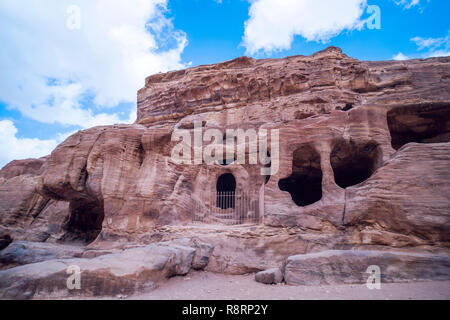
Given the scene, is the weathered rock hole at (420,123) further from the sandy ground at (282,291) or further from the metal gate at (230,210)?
the sandy ground at (282,291)

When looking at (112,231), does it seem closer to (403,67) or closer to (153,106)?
(153,106)

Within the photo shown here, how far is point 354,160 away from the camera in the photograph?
13.6 metres

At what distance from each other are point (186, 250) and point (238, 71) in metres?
21.7

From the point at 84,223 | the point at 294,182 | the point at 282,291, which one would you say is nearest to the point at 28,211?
the point at 84,223

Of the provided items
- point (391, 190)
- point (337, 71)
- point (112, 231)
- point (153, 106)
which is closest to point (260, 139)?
point (391, 190)

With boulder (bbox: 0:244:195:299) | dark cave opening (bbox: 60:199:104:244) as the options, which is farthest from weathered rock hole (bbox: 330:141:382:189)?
dark cave opening (bbox: 60:199:104:244)

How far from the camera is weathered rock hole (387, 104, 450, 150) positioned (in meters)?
13.0

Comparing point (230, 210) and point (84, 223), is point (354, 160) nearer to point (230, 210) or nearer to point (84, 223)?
point (230, 210)

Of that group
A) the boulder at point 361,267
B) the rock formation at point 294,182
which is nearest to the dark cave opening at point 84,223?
the rock formation at point 294,182

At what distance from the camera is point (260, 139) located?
1318 centimetres

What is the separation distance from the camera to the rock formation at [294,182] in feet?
29.3

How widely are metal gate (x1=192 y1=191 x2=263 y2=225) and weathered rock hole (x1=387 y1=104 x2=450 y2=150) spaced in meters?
7.88

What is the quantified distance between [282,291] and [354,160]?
925 centimetres

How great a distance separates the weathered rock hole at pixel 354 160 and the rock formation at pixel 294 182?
0.09 m
